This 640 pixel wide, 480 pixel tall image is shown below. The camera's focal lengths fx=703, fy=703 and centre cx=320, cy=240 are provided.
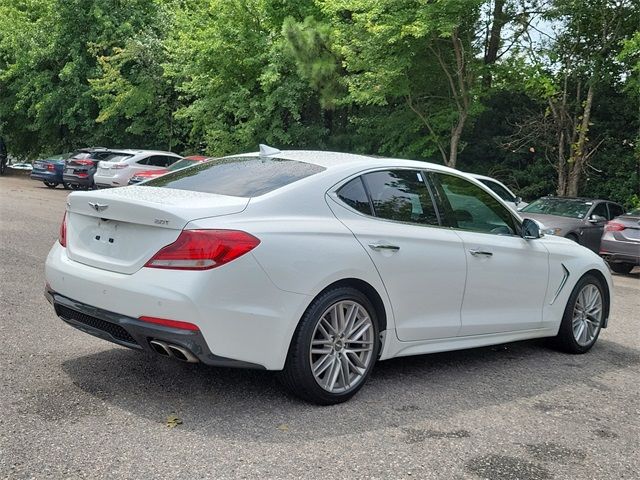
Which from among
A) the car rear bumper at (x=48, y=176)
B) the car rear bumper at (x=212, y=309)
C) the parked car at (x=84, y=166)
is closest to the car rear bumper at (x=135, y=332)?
the car rear bumper at (x=212, y=309)

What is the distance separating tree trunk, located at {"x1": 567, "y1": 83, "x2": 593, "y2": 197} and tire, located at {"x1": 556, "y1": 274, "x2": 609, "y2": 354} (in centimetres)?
1462

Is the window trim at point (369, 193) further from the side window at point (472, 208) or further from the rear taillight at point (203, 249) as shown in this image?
the rear taillight at point (203, 249)

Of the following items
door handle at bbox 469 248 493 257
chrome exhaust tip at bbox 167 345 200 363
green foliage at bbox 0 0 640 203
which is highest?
green foliage at bbox 0 0 640 203

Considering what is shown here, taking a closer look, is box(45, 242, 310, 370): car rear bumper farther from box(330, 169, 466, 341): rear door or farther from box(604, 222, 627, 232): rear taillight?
box(604, 222, 627, 232): rear taillight

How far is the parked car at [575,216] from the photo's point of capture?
1420cm

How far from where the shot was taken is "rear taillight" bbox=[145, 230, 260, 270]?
3.84 m

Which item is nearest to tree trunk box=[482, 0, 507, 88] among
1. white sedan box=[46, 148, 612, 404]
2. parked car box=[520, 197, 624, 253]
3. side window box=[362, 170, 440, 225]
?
parked car box=[520, 197, 624, 253]

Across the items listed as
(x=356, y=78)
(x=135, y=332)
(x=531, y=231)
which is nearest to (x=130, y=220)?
(x=135, y=332)

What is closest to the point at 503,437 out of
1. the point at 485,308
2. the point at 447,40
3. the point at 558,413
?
the point at 558,413

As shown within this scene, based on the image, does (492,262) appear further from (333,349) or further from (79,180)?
(79,180)

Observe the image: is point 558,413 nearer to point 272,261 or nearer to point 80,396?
point 272,261

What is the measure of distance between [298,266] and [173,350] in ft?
2.75

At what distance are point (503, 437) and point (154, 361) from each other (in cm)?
243

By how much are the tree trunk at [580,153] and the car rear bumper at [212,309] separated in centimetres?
1776
